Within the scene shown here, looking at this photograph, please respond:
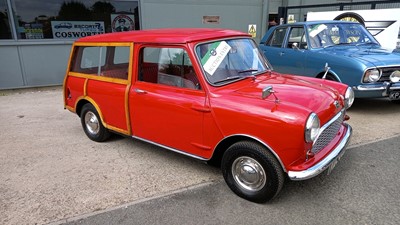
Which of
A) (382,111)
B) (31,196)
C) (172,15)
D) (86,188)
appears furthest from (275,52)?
(31,196)

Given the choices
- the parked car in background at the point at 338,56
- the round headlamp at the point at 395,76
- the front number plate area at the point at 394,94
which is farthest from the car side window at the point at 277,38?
the front number plate area at the point at 394,94

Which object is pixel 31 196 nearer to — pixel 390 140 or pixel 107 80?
pixel 107 80

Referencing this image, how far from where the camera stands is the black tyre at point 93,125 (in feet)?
15.1

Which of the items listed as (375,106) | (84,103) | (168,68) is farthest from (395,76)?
(84,103)

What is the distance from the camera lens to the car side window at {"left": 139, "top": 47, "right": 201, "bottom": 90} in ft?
11.1

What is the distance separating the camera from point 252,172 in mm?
2967

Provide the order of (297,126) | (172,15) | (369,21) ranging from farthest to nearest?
(172,15), (369,21), (297,126)

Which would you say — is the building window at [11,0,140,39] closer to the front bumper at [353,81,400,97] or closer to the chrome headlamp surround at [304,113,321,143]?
the front bumper at [353,81,400,97]

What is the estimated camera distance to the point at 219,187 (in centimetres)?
334

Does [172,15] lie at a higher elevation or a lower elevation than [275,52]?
higher

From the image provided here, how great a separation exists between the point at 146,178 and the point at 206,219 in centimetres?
105

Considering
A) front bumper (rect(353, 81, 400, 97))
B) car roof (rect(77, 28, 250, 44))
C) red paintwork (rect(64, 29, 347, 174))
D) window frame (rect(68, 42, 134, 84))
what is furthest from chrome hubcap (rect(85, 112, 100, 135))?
front bumper (rect(353, 81, 400, 97))

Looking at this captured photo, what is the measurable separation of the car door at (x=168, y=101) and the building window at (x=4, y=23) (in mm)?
6199

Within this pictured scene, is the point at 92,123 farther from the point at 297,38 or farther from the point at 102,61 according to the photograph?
the point at 297,38
